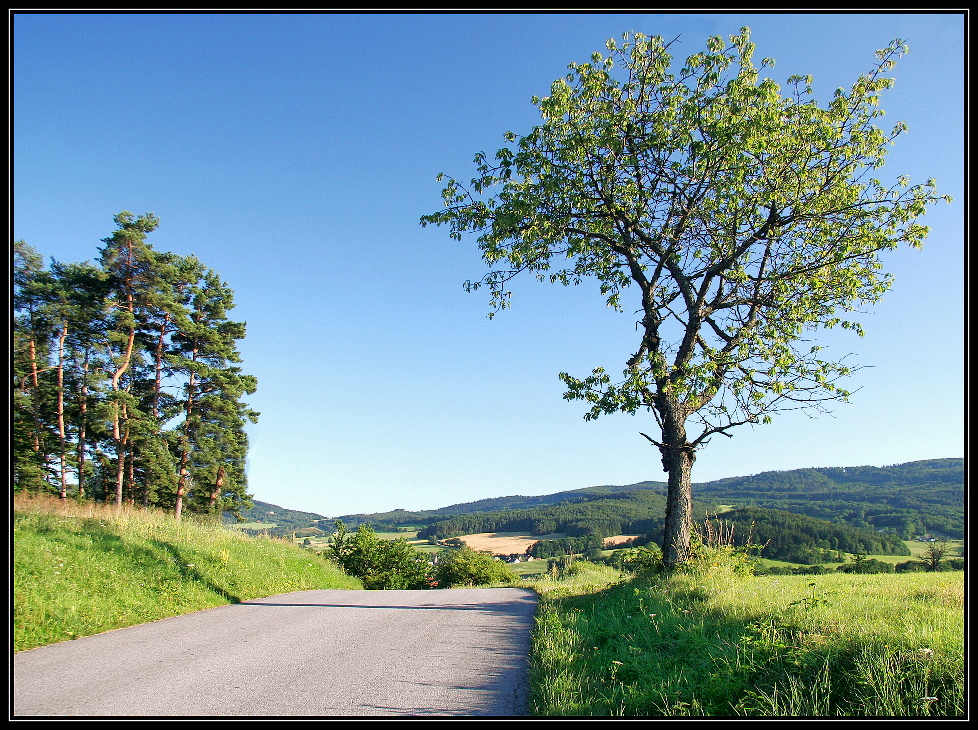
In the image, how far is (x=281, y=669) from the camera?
6.03 metres

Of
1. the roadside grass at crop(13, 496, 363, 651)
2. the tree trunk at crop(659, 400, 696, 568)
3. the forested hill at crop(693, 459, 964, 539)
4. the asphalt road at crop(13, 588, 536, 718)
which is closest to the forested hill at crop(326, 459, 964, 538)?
the forested hill at crop(693, 459, 964, 539)

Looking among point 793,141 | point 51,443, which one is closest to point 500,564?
point 51,443

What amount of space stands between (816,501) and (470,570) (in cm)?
4417

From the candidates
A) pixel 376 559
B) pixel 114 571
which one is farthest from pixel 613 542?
pixel 114 571

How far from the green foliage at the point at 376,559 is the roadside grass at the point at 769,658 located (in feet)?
93.0

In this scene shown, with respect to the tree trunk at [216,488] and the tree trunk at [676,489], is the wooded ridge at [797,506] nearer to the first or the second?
the tree trunk at [676,489]

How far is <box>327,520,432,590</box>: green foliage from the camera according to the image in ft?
109

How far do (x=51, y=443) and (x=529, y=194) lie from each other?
3295 centimetres

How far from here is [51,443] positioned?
100.0 feet

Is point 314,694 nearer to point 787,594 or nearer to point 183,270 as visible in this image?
point 787,594

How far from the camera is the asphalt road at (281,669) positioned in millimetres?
4809

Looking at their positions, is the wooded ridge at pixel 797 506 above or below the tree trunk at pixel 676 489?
below

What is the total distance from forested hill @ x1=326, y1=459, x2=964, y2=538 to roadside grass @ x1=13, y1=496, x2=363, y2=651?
10.5 m

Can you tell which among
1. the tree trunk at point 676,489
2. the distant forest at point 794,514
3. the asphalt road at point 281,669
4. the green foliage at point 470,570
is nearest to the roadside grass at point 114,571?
the asphalt road at point 281,669
